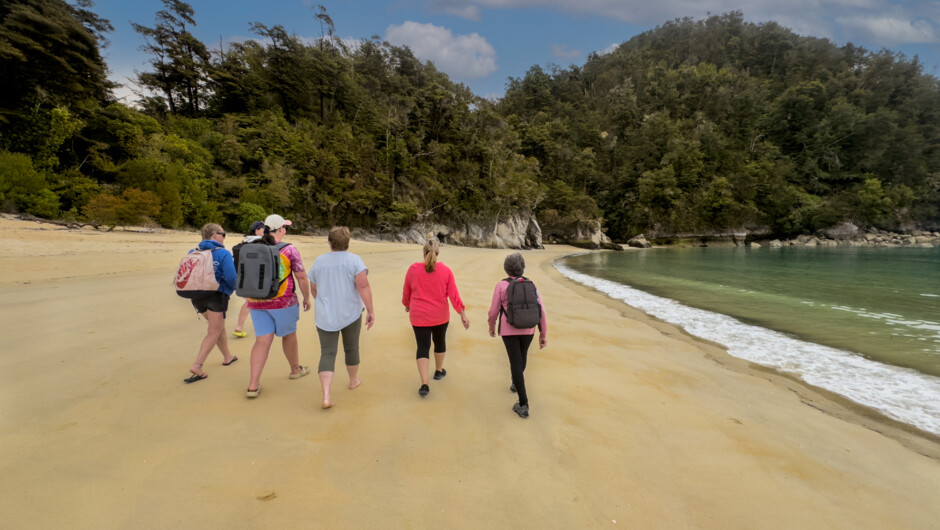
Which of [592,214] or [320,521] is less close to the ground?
[592,214]

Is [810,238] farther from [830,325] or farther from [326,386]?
[326,386]

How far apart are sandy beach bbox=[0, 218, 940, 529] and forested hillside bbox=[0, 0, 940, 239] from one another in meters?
19.4

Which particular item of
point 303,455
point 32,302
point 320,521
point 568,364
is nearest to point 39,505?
point 303,455

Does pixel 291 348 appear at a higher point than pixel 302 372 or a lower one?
higher

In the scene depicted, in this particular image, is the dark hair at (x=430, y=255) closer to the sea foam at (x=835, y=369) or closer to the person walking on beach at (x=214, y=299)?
the person walking on beach at (x=214, y=299)

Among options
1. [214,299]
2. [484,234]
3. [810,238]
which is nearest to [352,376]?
[214,299]

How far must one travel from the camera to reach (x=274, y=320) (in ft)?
11.5

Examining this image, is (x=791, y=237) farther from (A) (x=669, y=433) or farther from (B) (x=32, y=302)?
(B) (x=32, y=302)

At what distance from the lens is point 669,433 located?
3.27 metres

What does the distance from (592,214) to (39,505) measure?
55743mm

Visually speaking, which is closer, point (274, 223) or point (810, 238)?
point (274, 223)

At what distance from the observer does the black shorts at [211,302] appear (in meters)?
3.72

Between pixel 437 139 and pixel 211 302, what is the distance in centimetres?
4198

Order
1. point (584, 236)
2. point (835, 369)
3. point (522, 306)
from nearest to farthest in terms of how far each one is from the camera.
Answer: point (522, 306) < point (835, 369) < point (584, 236)
